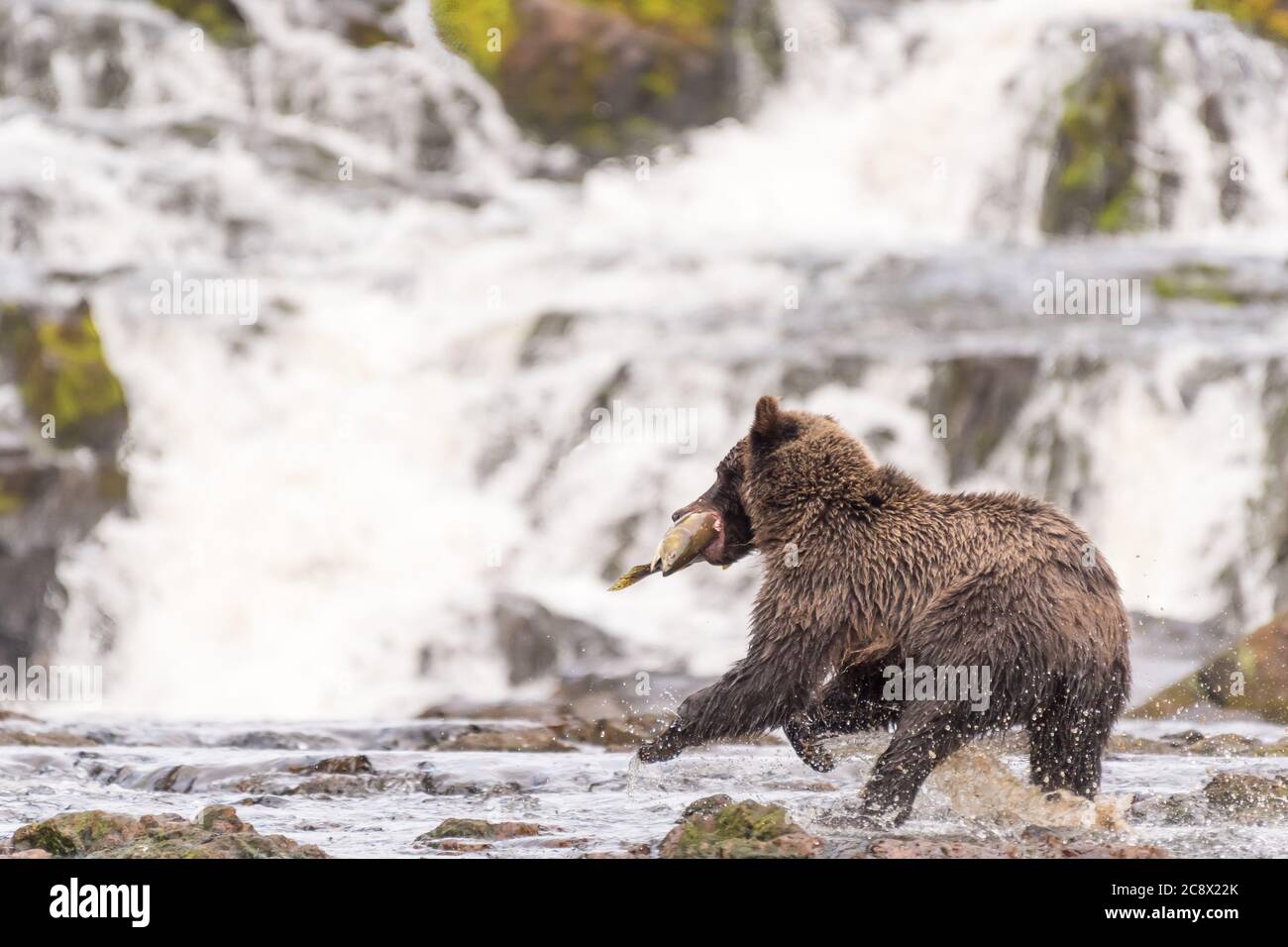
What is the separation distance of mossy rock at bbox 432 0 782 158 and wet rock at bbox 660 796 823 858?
25.5m

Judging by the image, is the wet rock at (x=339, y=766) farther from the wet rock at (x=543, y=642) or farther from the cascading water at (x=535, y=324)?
the wet rock at (x=543, y=642)

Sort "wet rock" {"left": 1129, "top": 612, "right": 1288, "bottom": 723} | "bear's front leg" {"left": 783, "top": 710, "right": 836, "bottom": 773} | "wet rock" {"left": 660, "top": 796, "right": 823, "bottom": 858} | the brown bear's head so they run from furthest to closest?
"wet rock" {"left": 1129, "top": 612, "right": 1288, "bottom": 723}
the brown bear's head
"bear's front leg" {"left": 783, "top": 710, "right": 836, "bottom": 773}
"wet rock" {"left": 660, "top": 796, "right": 823, "bottom": 858}

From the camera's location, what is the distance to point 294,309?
77.7 ft

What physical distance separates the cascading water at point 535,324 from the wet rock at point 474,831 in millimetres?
9002

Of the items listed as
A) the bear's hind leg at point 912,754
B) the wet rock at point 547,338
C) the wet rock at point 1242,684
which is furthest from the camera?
the wet rock at point 547,338

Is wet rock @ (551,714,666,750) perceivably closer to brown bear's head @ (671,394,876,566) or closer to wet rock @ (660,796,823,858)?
brown bear's head @ (671,394,876,566)

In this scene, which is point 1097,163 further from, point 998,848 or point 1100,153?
point 998,848

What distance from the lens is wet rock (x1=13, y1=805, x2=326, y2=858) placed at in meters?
6.75

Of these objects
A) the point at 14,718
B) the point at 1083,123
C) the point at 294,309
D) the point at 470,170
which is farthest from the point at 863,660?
the point at 470,170

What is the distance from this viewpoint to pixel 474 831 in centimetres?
768

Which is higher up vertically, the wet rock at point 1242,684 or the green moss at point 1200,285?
the green moss at point 1200,285

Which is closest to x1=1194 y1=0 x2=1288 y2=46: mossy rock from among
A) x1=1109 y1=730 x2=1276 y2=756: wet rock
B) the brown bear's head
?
x1=1109 y1=730 x2=1276 y2=756: wet rock

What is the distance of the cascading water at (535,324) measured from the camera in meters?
18.9

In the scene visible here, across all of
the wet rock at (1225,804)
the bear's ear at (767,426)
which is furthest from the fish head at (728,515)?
the wet rock at (1225,804)
